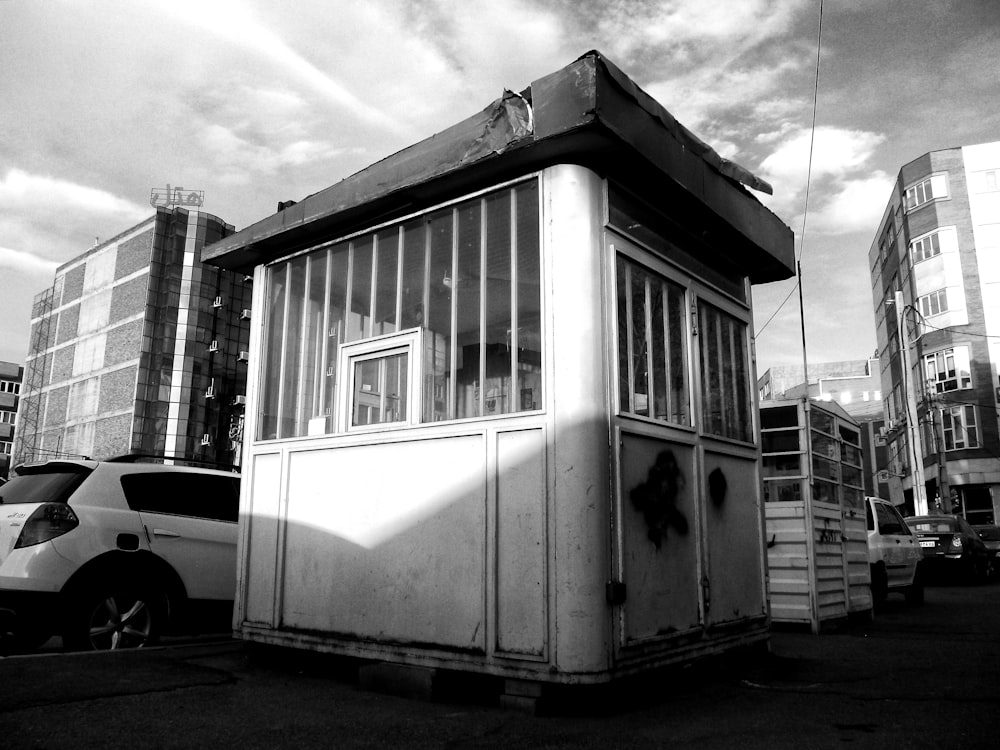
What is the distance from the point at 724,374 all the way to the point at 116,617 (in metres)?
5.75

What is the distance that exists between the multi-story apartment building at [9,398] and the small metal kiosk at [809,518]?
9141 centimetres

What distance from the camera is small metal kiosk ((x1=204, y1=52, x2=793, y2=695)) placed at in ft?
16.0

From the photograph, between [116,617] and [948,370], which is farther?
[948,370]

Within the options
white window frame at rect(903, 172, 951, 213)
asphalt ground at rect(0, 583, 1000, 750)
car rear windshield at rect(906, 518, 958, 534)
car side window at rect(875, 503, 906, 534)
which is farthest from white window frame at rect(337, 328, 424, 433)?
white window frame at rect(903, 172, 951, 213)

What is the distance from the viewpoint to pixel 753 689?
5.59m

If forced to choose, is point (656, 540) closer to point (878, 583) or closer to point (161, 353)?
point (878, 583)

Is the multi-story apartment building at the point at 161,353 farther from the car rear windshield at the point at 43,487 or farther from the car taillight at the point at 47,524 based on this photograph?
the car taillight at the point at 47,524

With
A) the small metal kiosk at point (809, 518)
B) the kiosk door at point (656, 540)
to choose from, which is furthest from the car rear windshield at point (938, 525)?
the kiosk door at point (656, 540)

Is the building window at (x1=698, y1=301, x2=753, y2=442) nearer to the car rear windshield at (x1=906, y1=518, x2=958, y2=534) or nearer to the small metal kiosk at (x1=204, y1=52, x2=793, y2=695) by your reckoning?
the small metal kiosk at (x1=204, y1=52, x2=793, y2=695)

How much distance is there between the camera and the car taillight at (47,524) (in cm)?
640

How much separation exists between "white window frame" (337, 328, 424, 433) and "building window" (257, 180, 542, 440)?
0.02m

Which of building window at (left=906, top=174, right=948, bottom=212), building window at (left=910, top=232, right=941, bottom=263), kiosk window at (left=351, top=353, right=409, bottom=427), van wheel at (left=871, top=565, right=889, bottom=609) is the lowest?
van wheel at (left=871, top=565, right=889, bottom=609)

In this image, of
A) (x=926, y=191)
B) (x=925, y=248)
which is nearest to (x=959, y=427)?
(x=925, y=248)

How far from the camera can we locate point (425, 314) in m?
6.00
